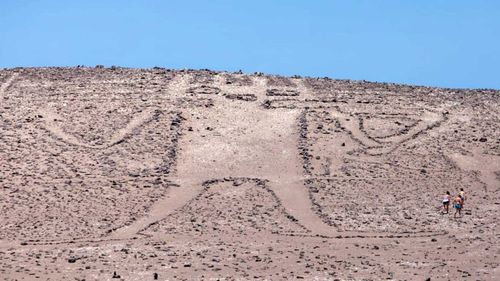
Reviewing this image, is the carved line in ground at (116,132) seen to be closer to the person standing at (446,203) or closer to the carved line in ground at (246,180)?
the carved line in ground at (246,180)

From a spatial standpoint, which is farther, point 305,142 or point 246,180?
point 305,142

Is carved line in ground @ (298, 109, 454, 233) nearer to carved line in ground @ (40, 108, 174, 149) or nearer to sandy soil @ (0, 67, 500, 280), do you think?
sandy soil @ (0, 67, 500, 280)

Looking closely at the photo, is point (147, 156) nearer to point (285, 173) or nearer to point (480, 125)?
point (285, 173)

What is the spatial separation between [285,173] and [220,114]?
24.5ft

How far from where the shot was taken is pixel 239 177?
132 feet

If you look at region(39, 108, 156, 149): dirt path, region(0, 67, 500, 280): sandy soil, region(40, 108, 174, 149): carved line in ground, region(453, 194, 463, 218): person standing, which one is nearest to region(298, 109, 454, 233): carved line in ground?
region(0, 67, 500, 280): sandy soil

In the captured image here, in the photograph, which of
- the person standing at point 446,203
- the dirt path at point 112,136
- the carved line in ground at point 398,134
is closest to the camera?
the person standing at point 446,203

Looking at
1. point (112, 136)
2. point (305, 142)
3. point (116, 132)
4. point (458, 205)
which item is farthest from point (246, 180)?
point (458, 205)

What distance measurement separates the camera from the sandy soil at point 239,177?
30281 millimetres

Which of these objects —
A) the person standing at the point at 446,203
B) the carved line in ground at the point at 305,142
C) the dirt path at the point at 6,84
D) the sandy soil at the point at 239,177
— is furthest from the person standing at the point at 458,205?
the dirt path at the point at 6,84

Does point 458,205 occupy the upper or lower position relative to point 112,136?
lower

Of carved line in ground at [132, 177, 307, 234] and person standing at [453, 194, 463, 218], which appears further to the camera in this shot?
carved line in ground at [132, 177, 307, 234]

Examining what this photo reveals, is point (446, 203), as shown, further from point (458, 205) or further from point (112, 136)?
point (112, 136)

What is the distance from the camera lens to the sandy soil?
99.3 feet
